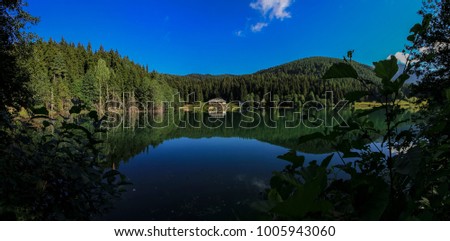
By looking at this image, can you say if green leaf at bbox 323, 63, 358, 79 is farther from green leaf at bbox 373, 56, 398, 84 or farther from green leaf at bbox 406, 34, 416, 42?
green leaf at bbox 406, 34, 416, 42

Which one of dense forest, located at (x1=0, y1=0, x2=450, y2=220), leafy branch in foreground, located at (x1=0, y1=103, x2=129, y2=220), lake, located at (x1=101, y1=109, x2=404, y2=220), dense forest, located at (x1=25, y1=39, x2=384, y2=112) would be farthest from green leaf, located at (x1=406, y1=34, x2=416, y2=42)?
dense forest, located at (x1=25, y1=39, x2=384, y2=112)

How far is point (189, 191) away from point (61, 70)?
3238 inches

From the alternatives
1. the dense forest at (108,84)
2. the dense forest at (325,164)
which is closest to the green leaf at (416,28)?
the dense forest at (325,164)

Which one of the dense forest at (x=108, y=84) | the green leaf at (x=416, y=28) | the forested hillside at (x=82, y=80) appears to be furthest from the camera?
the forested hillside at (x=82, y=80)

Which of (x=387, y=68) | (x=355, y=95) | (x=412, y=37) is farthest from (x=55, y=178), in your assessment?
(x=412, y=37)

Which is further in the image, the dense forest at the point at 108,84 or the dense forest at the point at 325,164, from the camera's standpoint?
the dense forest at the point at 108,84

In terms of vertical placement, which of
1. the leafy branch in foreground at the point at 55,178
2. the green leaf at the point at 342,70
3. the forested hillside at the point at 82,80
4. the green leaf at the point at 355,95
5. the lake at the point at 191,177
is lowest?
the lake at the point at 191,177

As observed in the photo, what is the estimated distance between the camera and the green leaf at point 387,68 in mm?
1101

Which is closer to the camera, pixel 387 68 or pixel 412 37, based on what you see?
pixel 387 68

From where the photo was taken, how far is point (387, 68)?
3.64 ft

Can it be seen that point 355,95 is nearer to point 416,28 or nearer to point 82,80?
point 416,28

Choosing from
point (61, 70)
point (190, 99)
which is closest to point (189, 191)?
point (61, 70)

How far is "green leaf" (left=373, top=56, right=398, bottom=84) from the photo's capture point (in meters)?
1.10

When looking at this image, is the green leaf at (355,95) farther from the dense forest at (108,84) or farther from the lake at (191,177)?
the dense forest at (108,84)
